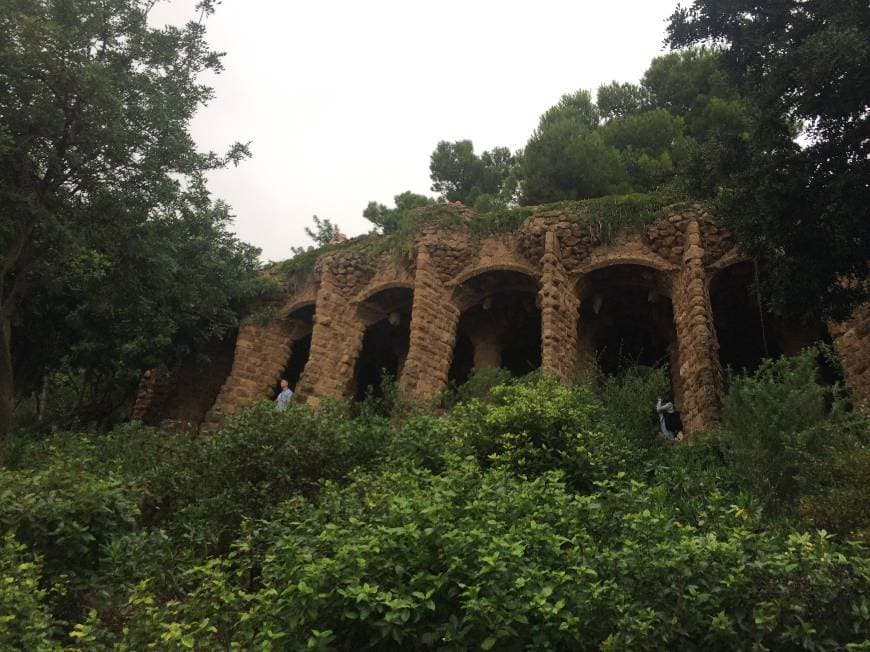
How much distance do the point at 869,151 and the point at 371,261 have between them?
32.3 ft

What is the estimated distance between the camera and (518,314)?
1656cm

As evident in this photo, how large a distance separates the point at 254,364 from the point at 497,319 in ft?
18.5

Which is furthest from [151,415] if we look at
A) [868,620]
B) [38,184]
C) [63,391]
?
[868,620]

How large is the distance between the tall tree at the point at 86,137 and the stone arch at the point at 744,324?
910 centimetres

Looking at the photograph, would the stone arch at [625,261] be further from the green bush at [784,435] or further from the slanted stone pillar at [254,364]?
the slanted stone pillar at [254,364]

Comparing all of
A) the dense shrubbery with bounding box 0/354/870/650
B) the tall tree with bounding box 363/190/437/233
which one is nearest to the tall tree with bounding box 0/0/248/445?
the dense shrubbery with bounding box 0/354/870/650

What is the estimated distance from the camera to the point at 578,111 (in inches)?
1033

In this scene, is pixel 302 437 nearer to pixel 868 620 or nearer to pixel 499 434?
pixel 499 434

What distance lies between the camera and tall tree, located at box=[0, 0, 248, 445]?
9.17m

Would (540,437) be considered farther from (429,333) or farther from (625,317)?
(625,317)

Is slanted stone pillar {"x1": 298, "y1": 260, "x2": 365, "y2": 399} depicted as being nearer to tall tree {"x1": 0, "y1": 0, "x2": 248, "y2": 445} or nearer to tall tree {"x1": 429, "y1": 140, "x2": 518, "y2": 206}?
tall tree {"x1": 0, "y1": 0, "x2": 248, "y2": 445}

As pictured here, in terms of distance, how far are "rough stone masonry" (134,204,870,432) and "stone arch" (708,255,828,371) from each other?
38 mm

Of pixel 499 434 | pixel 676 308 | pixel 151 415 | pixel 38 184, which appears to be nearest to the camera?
pixel 499 434

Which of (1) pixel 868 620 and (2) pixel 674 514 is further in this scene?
(2) pixel 674 514
